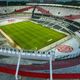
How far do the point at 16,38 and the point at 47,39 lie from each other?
23.2ft

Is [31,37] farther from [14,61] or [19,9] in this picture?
[19,9]

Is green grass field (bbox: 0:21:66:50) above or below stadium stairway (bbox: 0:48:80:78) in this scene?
below

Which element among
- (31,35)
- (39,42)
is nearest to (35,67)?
(39,42)

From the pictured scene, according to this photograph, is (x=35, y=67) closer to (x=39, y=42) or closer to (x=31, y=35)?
(x=39, y=42)

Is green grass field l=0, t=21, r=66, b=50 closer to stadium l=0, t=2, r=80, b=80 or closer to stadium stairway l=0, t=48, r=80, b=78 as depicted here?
stadium l=0, t=2, r=80, b=80

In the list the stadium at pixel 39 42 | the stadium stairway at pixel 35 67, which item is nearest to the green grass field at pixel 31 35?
the stadium at pixel 39 42

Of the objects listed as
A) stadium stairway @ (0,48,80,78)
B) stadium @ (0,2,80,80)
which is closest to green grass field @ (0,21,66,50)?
stadium @ (0,2,80,80)

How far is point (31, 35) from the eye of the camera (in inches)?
2323

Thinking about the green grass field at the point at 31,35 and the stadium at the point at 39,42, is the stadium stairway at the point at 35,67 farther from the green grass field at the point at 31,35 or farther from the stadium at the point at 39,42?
the green grass field at the point at 31,35

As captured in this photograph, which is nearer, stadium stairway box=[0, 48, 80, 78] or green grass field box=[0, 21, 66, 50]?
stadium stairway box=[0, 48, 80, 78]

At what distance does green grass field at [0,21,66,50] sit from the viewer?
5197 centimetres

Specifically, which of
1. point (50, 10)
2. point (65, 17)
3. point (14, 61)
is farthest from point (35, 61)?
point (50, 10)

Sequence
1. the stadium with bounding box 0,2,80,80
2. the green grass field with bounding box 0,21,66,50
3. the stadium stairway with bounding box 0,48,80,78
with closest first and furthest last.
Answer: the stadium stairway with bounding box 0,48,80,78, the stadium with bounding box 0,2,80,80, the green grass field with bounding box 0,21,66,50

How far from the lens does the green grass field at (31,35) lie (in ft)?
171
